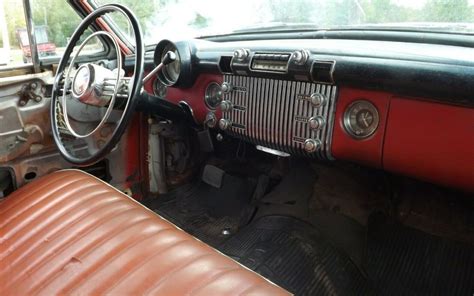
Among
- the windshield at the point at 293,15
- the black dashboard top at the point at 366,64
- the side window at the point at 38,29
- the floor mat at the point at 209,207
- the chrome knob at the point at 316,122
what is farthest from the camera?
the floor mat at the point at 209,207

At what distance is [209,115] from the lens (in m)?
1.92

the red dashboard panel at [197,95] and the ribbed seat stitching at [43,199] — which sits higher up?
the red dashboard panel at [197,95]

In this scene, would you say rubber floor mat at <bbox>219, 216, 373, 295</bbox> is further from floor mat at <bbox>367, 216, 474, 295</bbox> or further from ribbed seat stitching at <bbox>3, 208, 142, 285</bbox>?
ribbed seat stitching at <bbox>3, 208, 142, 285</bbox>

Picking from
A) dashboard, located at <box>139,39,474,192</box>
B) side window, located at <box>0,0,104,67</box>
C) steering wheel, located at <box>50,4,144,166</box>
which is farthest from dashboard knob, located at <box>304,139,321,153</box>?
side window, located at <box>0,0,104,67</box>

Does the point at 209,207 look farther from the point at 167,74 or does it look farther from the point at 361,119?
the point at 361,119

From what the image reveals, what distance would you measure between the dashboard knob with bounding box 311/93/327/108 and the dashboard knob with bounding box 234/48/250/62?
13.3 inches

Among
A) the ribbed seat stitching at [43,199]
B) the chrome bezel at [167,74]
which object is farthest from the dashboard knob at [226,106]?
the ribbed seat stitching at [43,199]

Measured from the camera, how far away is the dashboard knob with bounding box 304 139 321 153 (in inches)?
59.0

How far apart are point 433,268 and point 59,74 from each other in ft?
5.63

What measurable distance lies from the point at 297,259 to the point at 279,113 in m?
0.61

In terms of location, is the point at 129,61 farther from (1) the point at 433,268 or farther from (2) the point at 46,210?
(1) the point at 433,268

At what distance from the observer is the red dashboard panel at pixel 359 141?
1.35 meters

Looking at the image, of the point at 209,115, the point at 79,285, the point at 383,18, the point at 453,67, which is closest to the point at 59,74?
the point at 209,115

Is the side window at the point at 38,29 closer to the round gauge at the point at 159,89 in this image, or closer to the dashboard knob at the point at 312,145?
the round gauge at the point at 159,89
